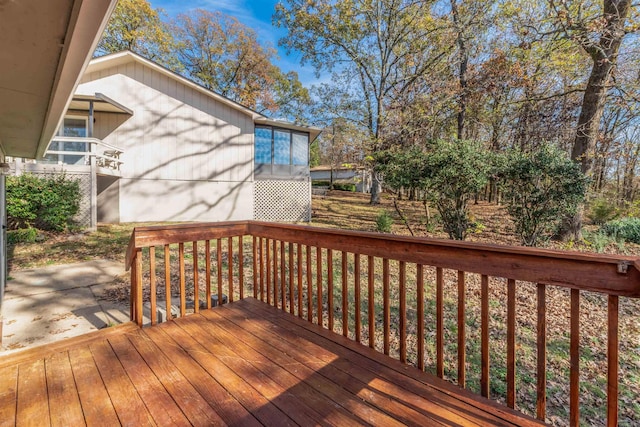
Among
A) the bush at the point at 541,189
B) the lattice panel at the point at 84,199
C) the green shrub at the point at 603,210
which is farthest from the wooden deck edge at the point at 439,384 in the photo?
the green shrub at the point at 603,210

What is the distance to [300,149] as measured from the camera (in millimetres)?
12023

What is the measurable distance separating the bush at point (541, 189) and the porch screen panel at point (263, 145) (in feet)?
26.3

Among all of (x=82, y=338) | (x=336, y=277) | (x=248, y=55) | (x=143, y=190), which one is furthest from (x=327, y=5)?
(x=82, y=338)

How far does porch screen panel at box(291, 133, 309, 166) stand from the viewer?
11.8 meters

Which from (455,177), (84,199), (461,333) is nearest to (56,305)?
(461,333)

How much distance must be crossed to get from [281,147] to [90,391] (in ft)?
34.7

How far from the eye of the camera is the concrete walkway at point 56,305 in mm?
2822

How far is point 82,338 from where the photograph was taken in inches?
92.6

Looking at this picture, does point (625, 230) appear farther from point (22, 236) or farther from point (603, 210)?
point (22, 236)

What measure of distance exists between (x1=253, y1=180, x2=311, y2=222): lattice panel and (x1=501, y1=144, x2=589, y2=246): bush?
7.14m

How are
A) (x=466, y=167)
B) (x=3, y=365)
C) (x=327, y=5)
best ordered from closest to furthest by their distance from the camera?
(x=3, y=365) < (x=466, y=167) < (x=327, y=5)

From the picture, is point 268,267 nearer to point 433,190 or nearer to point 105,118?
point 433,190

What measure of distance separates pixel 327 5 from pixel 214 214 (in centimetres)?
1075

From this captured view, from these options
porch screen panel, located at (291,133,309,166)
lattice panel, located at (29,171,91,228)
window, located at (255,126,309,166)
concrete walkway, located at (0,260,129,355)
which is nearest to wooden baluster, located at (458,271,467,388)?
concrete walkway, located at (0,260,129,355)
